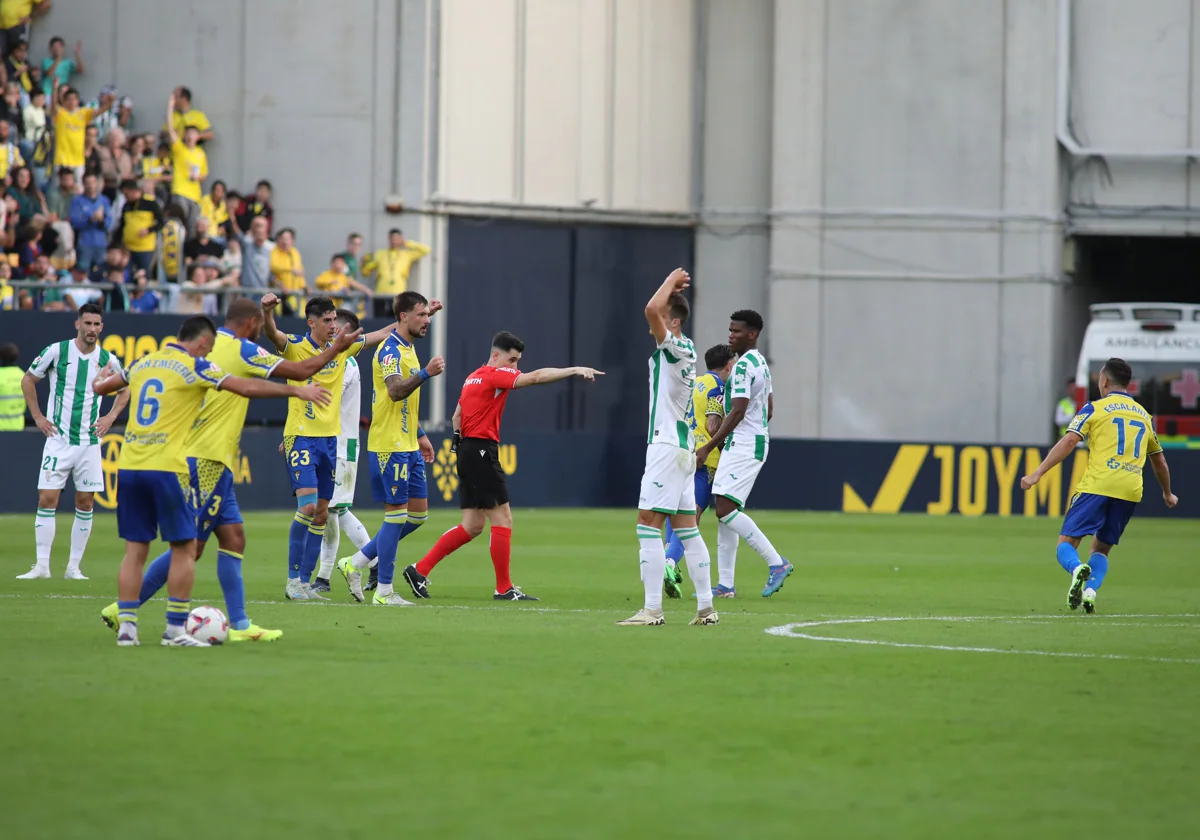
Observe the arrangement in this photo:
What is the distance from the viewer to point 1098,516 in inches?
606

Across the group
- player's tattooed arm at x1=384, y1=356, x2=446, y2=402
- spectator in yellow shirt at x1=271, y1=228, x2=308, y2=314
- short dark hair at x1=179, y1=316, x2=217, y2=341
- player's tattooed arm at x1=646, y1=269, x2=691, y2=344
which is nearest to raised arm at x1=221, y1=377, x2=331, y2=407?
short dark hair at x1=179, y1=316, x2=217, y2=341

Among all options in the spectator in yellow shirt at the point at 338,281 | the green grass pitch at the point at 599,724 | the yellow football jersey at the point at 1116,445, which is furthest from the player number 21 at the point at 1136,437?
the spectator in yellow shirt at the point at 338,281

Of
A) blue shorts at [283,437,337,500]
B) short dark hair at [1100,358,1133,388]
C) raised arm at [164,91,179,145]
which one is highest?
raised arm at [164,91,179,145]

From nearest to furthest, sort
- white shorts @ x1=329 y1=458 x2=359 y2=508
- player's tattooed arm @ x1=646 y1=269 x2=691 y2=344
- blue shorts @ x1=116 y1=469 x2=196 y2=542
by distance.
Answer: blue shorts @ x1=116 y1=469 x2=196 y2=542
player's tattooed arm @ x1=646 y1=269 x2=691 y2=344
white shorts @ x1=329 y1=458 x2=359 y2=508

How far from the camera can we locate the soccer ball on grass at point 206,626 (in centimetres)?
1116

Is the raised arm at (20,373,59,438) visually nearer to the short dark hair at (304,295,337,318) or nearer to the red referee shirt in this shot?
the short dark hair at (304,295,337,318)

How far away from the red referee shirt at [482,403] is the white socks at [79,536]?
4.01 m

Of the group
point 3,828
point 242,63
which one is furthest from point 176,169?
point 3,828

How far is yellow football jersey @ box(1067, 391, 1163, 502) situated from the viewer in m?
15.3

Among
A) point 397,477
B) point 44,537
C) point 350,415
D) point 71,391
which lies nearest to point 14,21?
Answer: point 71,391

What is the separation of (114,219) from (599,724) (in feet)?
73.0

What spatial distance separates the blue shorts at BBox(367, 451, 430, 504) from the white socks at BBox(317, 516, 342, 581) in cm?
69

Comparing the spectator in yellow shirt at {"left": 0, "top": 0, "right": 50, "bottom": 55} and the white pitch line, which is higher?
the spectator in yellow shirt at {"left": 0, "top": 0, "right": 50, "bottom": 55}

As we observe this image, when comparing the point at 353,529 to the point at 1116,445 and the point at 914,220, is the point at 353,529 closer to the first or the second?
the point at 1116,445
